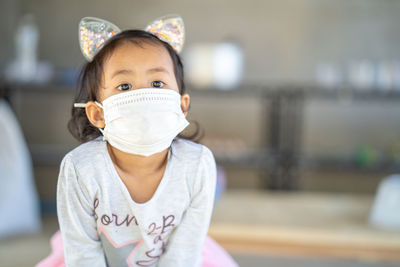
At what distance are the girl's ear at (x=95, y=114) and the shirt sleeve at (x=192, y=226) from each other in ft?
0.78

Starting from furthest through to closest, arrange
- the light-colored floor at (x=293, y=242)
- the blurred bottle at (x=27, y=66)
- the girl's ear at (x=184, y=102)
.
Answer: the blurred bottle at (x=27, y=66) < the light-colored floor at (x=293, y=242) < the girl's ear at (x=184, y=102)

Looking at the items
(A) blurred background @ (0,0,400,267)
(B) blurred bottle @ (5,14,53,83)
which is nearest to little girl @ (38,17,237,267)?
(A) blurred background @ (0,0,400,267)

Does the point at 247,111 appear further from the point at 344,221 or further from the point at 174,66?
the point at 174,66

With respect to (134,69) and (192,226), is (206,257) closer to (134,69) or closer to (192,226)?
(192,226)

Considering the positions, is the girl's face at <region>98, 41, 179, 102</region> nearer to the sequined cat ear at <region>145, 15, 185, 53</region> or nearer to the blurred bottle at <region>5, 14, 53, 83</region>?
the sequined cat ear at <region>145, 15, 185, 53</region>

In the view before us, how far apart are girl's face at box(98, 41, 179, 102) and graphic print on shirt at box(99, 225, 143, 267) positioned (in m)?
0.31

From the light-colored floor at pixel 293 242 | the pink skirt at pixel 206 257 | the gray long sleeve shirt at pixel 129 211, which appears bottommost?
the light-colored floor at pixel 293 242

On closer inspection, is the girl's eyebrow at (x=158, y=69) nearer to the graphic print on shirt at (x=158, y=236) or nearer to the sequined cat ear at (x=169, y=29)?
the sequined cat ear at (x=169, y=29)

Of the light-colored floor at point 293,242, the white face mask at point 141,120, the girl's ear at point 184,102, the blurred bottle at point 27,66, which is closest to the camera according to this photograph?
the white face mask at point 141,120

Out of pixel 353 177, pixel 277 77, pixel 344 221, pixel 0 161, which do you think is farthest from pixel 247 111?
pixel 0 161

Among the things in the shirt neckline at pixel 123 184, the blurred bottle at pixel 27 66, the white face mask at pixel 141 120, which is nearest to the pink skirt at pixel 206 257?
the shirt neckline at pixel 123 184

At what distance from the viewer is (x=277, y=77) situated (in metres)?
3.22

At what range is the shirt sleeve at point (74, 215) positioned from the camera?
0.85m

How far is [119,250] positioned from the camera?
906 mm
